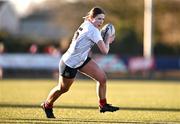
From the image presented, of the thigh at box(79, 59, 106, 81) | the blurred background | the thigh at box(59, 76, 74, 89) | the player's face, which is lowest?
the blurred background

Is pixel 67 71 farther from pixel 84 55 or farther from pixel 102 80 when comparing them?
pixel 102 80

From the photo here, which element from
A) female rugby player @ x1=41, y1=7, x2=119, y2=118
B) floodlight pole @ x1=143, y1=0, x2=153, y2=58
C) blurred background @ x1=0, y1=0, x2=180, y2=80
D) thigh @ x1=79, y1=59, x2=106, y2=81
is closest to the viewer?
female rugby player @ x1=41, y1=7, x2=119, y2=118

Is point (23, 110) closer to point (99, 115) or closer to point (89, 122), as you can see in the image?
point (99, 115)

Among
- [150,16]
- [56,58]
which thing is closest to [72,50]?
[56,58]

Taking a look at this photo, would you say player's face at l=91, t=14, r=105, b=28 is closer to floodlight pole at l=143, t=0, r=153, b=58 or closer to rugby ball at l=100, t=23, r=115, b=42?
rugby ball at l=100, t=23, r=115, b=42

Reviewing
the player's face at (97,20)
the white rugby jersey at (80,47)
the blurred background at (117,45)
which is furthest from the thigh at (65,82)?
the blurred background at (117,45)

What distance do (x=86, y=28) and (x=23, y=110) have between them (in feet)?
9.33

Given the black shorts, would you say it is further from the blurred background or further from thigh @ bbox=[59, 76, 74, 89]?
the blurred background

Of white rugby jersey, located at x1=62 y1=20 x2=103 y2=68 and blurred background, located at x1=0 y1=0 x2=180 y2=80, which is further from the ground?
white rugby jersey, located at x1=62 y1=20 x2=103 y2=68

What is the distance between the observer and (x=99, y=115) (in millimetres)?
12195

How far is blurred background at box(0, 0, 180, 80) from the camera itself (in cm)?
3700

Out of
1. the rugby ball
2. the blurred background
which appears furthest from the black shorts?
the blurred background

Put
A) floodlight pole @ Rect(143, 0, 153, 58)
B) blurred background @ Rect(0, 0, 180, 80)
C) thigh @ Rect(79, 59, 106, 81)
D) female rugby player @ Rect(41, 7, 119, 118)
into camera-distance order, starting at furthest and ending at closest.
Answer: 1. floodlight pole @ Rect(143, 0, 153, 58)
2. blurred background @ Rect(0, 0, 180, 80)
3. thigh @ Rect(79, 59, 106, 81)
4. female rugby player @ Rect(41, 7, 119, 118)

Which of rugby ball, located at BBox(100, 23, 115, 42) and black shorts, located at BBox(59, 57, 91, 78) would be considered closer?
black shorts, located at BBox(59, 57, 91, 78)
